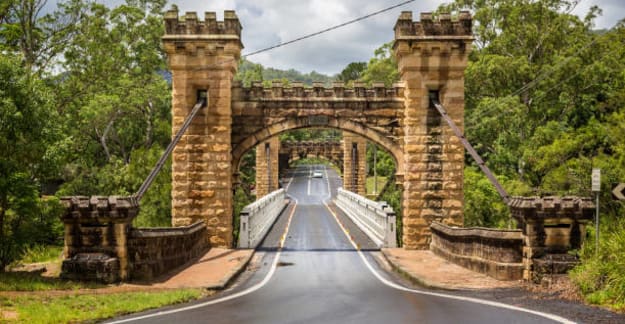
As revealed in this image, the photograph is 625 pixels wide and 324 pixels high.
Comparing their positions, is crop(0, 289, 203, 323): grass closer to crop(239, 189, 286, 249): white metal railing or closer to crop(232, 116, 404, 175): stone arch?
crop(239, 189, 286, 249): white metal railing

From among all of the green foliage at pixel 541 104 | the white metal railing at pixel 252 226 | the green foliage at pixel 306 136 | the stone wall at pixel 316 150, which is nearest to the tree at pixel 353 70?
the green foliage at pixel 306 136

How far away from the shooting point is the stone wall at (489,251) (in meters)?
12.3

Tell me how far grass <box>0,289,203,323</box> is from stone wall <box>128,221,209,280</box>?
1.98 meters

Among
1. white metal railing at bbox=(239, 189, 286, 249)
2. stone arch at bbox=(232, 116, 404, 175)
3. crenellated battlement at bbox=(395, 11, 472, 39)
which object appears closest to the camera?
crenellated battlement at bbox=(395, 11, 472, 39)

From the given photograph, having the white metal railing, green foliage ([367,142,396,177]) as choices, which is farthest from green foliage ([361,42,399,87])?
the white metal railing

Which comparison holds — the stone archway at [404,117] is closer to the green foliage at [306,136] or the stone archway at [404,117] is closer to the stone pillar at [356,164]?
the stone pillar at [356,164]

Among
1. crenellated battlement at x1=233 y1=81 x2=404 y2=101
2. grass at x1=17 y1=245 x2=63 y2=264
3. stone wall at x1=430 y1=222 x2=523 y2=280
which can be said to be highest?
crenellated battlement at x1=233 y1=81 x2=404 y2=101

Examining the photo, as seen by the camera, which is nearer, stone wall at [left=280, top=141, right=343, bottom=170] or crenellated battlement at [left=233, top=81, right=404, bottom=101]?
crenellated battlement at [left=233, top=81, right=404, bottom=101]

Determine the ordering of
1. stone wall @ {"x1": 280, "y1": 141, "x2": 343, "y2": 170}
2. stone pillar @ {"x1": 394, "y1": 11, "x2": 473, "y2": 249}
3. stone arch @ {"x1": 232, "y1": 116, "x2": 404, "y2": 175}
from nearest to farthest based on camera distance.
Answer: stone pillar @ {"x1": 394, "y1": 11, "x2": 473, "y2": 249}, stone arch @ {"x1": 232, "y1": 116, "x2": 404, "y2": 175}, stone wall @ {"x1": 280, "y1": 141, "x2": 343, "y2": 170}

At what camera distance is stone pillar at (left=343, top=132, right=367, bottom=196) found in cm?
5109

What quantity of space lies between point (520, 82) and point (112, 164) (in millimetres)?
26355

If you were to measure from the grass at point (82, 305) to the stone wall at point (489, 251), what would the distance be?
649 cm

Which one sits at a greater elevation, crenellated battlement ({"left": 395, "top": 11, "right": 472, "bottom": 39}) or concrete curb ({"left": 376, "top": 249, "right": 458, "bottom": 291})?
crenellated battlement ({"left": 395, "top": 11, "right": 472, "bottom": 39})

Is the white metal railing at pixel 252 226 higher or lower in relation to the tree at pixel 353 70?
lower
